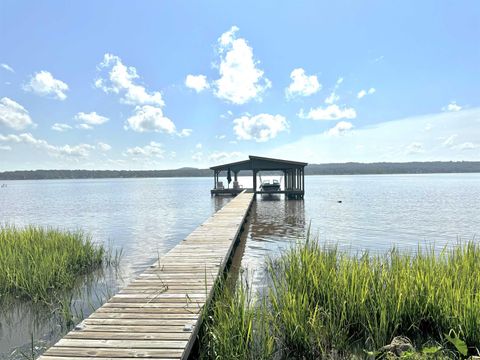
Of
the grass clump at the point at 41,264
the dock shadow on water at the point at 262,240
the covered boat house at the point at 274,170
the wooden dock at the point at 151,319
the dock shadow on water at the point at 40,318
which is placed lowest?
the dock shadow on water at the point at 262,240

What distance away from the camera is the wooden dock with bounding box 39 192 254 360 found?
3650mm

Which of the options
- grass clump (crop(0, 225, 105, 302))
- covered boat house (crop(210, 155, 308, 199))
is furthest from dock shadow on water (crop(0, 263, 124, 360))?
covered boat house (crop(210, 155, 308, 199))

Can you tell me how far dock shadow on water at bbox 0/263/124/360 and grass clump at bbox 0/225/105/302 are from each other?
0.22 metres

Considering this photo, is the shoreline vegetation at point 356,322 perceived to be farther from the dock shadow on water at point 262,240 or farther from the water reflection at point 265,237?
the water reflection at point 265,237

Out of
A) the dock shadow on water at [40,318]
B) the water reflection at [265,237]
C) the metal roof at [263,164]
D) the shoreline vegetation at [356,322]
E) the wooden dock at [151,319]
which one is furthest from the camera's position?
the metal roof at [263,164]

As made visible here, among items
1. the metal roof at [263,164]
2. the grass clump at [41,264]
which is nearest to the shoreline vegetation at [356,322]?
the grass clump at [41,264]

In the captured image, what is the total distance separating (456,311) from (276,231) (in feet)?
40.4

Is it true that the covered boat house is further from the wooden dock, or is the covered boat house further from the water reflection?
the wooden dock

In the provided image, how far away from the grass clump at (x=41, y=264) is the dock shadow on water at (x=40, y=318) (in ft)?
0.74

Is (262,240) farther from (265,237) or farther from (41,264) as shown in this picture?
(41,264)

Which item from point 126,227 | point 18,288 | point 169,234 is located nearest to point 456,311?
point 18,288

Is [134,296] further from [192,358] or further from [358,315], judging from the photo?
[358,315]

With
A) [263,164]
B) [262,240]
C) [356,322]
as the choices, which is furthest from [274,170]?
[356,322]

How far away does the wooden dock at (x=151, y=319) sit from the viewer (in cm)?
365
